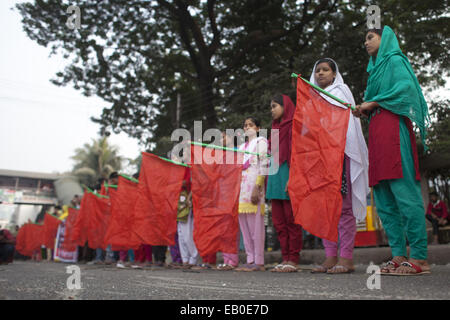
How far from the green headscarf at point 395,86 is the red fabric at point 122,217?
3.96 m

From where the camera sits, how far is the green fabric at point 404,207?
2.95 m

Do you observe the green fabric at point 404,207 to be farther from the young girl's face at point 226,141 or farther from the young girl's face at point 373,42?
Answer: the young girl's face at point 226,141

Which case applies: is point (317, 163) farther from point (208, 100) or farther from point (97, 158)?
point (97, 158)

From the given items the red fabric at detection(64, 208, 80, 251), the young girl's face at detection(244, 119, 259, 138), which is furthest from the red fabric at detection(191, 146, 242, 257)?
the red fabric at detection(64, 208, 80, 251)

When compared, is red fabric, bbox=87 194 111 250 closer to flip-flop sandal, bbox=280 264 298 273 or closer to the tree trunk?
flip-flop sandal, bbox=280 264 298 273

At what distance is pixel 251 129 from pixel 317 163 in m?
1.95

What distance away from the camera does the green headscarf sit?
3.06m

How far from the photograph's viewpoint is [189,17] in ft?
40.7

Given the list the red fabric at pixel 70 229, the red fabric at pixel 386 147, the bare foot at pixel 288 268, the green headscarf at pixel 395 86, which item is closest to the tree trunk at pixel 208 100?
the red fabric at pixel 70 229

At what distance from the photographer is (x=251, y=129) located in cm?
525

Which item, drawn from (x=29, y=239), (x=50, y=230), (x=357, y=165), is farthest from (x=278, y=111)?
(x=29, y=239)

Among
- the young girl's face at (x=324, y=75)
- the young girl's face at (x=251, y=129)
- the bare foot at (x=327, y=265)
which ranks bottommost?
the bare foot at (x=327, y=265)

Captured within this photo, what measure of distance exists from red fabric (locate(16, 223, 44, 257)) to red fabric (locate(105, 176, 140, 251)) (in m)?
7.12
